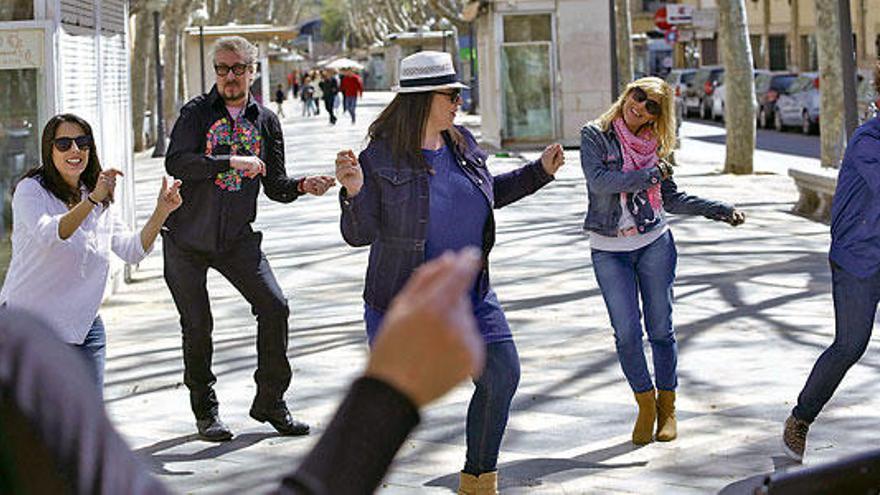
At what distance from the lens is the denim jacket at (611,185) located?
7.88 metres

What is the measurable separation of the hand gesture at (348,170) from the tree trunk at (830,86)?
1755cm

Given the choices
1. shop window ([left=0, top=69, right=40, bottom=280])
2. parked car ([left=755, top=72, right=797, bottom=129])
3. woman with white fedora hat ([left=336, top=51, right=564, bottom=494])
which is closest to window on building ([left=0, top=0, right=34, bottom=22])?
shop window ([left=0, top=69, right=40, bottom=280])

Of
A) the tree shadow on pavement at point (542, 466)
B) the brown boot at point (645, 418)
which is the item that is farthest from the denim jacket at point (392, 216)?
the brown boot at point (645, 418)

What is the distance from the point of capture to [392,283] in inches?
255

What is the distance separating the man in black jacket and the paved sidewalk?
0.29 meters

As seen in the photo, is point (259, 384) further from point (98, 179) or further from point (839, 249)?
point (839, 249)

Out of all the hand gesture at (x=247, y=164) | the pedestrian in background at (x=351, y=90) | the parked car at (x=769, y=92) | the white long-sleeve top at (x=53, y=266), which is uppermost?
the pedestrian in background at (x=351, y=90)

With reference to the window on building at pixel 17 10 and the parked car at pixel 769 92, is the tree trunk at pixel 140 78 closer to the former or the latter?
the parked car at pixel 769 92

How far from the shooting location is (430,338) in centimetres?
163

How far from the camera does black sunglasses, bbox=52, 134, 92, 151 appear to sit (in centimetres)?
663

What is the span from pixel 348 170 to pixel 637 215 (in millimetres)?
2472

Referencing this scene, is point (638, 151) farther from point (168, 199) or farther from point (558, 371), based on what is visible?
point (168, 199)

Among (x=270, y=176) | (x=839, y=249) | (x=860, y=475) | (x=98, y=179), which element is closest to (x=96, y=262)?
(x=98, y=179)

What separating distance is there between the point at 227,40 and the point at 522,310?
16.1 feet
